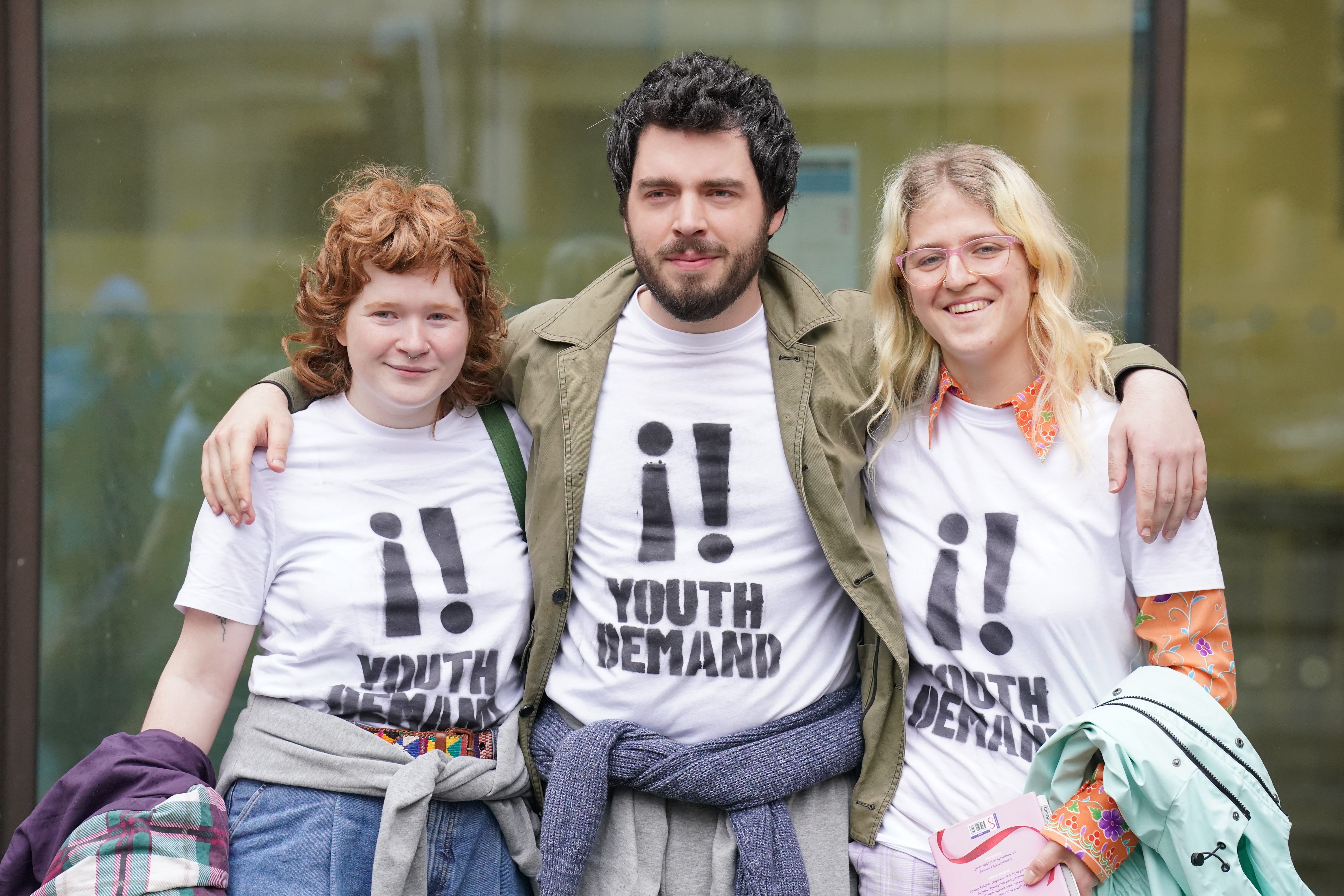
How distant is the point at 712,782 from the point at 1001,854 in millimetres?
576

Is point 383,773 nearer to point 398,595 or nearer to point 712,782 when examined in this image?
point 398,595

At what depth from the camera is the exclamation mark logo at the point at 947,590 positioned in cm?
232

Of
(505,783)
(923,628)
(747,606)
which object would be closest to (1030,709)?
Answer: (923,628)

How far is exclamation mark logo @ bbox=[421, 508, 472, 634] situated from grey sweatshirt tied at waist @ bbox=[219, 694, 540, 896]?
0.89 ft

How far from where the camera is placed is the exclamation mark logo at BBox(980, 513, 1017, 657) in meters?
2.26

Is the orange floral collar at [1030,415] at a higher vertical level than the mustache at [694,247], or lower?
lower

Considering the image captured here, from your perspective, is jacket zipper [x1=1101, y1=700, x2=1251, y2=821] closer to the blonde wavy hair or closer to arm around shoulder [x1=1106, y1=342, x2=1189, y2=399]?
the blonde wavy hair

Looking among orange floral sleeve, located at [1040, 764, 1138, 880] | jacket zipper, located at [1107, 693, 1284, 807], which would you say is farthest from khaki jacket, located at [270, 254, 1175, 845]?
jacket zipper, located at [1107, 693, 1284, 807]

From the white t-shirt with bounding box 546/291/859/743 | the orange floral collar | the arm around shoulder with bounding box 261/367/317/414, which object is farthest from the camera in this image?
the arm around shoulder with bounding box 261/367/317/414

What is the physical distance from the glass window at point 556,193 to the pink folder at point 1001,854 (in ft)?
6.87

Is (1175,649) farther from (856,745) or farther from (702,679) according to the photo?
(702,679)

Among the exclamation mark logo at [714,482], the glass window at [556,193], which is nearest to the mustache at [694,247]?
the exclamation mark logo at [714,482]

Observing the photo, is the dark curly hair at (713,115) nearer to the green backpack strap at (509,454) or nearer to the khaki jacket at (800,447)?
the khaki jacket at (800,447)

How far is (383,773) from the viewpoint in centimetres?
228
